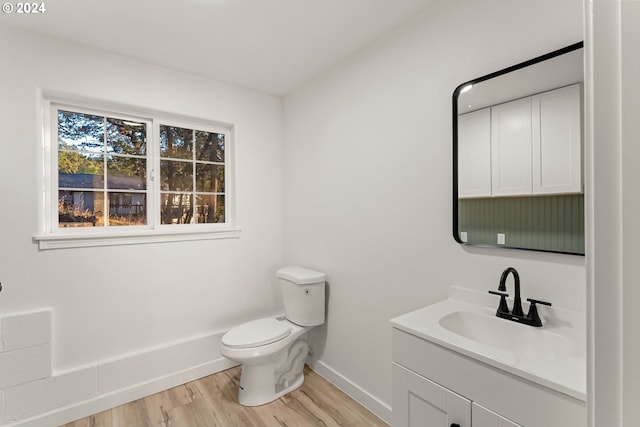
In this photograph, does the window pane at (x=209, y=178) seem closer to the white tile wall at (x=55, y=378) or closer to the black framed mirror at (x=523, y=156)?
the white tile wall at (x=55, y=378)

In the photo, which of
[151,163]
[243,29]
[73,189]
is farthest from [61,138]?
[243,29]

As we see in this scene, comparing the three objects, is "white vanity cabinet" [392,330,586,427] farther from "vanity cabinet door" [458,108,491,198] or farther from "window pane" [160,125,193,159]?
"window pane" [160,125,193,159]

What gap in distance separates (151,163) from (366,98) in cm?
167

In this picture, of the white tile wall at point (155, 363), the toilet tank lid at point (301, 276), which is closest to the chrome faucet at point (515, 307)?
the toilet tank lid at point (301, 276)

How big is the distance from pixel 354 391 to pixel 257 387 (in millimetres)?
664

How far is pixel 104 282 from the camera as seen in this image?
2064 mm

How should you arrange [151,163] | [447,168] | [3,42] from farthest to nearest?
[151,163]
[3,42]
[447,168]

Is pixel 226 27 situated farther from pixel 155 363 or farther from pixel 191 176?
pixel 155 363

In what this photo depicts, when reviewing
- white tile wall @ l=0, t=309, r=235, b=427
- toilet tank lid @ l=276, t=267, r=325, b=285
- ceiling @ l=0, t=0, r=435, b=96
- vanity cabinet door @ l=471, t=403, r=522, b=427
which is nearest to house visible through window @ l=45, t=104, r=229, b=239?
ceiling @ l=0, t=0, r=435, b=96

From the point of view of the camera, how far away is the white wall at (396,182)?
130cm

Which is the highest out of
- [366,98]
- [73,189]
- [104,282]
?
[366,98]

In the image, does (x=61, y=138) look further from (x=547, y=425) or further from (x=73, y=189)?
(x=547, y=425)

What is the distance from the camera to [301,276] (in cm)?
233

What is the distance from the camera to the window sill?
1.89 meters
